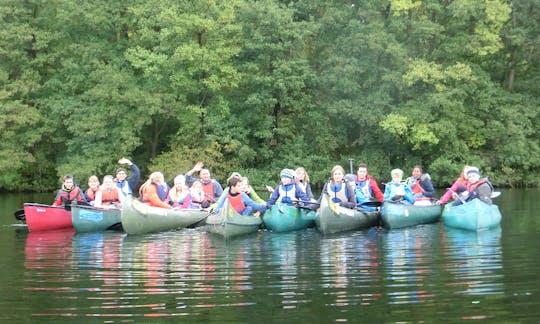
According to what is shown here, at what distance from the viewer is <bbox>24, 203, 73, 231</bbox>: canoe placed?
62.1 feet

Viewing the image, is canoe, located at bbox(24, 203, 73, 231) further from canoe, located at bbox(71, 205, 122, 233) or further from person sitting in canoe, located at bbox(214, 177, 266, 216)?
person sitting in canoe, located at bbox(214, 177, 266, 216)

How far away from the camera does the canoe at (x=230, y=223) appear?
1672cm

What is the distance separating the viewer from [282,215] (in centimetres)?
1773

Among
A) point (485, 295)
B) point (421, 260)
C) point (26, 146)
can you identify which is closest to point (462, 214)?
point (421, 260)

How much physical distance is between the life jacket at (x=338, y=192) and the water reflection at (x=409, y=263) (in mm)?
1152

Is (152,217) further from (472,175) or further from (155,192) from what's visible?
(472,175)

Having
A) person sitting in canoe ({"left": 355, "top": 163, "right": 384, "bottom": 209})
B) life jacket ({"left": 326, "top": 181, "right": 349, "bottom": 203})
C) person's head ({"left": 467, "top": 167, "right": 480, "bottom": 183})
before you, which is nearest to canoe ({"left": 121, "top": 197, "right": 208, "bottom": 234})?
life jacket ({"left": 326, "top": 181, "right": 349, "bottom": 203})

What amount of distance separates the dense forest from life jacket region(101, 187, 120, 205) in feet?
52.3

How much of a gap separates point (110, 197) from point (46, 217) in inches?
56.1

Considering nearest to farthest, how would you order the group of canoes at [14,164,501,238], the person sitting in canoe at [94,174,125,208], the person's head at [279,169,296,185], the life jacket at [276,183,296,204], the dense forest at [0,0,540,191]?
the group of canoes at [14,164,501,238] → the person's head at [279,169,296,185] → the life jacket at [276,183,296,204] → the person sitting in canoe at [94,174,125,208] → the dense forest at [0,0,540,191]

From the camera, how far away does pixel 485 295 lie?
9695mm

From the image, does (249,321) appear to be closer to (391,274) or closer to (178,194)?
(391,274)

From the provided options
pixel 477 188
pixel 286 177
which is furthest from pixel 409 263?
pixel 477 188

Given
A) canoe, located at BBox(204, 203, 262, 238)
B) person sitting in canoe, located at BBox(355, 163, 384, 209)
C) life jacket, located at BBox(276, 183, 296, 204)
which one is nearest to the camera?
canoe, located at BBox(204, 203, 262, 238)
